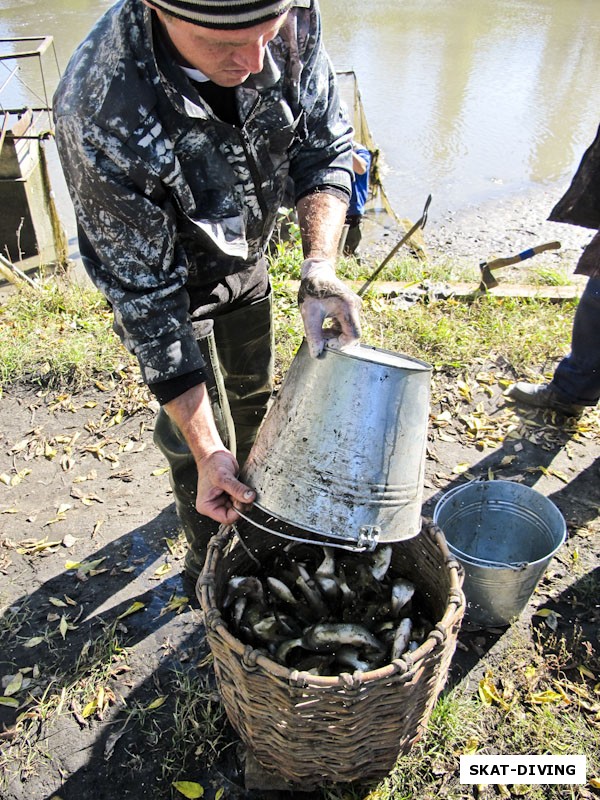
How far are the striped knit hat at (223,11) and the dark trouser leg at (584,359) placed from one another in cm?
282

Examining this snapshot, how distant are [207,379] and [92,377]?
232cm

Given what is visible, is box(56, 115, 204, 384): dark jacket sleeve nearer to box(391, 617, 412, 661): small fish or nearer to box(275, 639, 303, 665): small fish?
box(275, 639, 303, 665): small fish

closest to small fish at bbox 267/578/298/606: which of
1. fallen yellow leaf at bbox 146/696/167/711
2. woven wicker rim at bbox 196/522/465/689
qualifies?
woven wicker rim at bbox 196/522/465/689

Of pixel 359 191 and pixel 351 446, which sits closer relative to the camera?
pixel 351 446

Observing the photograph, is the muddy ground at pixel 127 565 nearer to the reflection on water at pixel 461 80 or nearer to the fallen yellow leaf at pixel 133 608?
the fallen yellow leaf at pixel 133 608

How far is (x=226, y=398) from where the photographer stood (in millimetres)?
3025

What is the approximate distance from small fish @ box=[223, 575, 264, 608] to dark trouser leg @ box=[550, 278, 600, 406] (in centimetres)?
243

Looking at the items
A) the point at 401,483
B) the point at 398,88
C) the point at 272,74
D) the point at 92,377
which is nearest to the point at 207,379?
the point at 401,483

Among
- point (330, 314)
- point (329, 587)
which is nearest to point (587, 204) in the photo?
point (330, 314)

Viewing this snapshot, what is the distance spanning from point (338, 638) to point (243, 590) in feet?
1.37

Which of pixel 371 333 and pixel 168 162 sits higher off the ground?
pixel 168 162

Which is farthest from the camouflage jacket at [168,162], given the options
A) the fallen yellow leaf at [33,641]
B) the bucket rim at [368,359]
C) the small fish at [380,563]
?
the fallen yellow leaf at [33,641]

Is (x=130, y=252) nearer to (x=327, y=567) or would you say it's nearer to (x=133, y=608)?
(x=327, y=567)

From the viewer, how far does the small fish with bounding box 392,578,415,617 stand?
8.32ft
